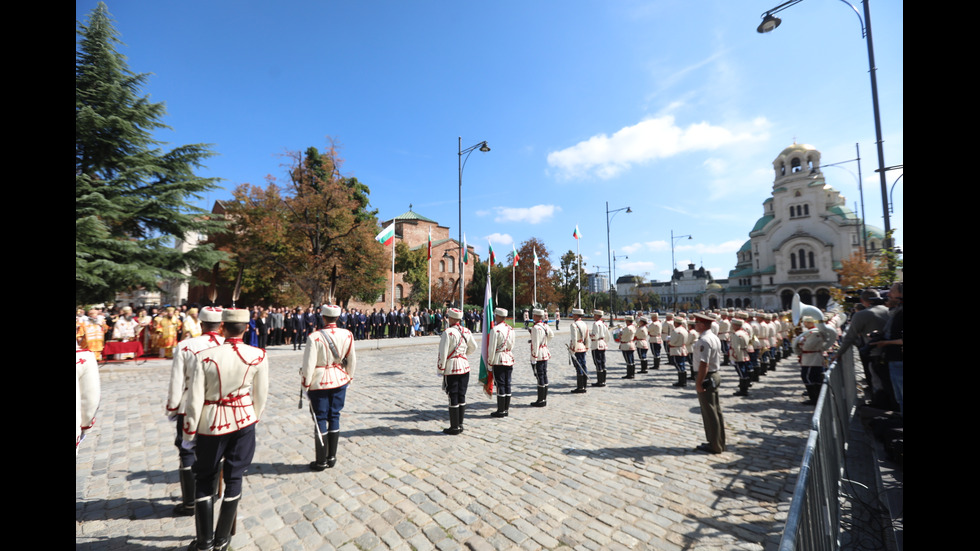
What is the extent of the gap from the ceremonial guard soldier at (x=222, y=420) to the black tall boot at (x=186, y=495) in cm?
66

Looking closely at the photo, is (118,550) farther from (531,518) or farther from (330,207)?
(330,207)

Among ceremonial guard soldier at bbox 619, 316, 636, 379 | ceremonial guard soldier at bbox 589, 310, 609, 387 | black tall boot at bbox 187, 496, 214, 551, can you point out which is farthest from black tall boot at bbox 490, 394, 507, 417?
ceremonial guard soldier at bbox 619, 316, 636, 379

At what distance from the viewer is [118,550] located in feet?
11.1

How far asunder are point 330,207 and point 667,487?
91.5ft

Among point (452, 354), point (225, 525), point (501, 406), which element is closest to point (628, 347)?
point (501, 406)

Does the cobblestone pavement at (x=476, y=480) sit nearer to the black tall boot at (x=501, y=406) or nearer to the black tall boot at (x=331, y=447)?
the black tall boot at (x=331, y=447)

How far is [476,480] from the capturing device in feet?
15.8

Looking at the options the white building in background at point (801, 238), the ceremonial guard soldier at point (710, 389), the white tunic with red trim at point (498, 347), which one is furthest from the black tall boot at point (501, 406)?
the white building in background at point (801, 238)

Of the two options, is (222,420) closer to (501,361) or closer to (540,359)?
(501,361)

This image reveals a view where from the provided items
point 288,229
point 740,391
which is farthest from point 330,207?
point 740,391

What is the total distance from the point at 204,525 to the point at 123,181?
906 inches

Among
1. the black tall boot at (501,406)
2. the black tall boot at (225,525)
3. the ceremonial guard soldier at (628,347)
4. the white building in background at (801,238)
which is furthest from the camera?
the white building in background at (801,238)

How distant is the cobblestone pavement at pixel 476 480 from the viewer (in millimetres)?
3650
